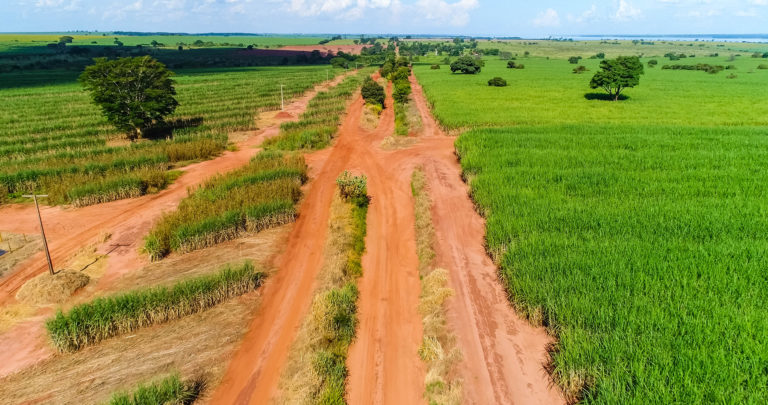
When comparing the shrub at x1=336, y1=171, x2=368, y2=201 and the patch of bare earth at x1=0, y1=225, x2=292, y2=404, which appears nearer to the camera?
the patch of bare earth at x1=0, y1=225, x2=292, y2=404

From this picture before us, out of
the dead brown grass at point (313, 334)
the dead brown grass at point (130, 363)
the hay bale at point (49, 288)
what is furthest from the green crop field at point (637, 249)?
the hay bale at point (49, 288)

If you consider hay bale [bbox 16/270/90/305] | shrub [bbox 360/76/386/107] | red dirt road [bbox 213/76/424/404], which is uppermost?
shrub [bbox 360/76/386/107]

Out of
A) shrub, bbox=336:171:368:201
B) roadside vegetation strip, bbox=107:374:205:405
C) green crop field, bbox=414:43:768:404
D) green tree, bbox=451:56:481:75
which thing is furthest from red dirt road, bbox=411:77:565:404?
green tree, bbox=451:56:481:75

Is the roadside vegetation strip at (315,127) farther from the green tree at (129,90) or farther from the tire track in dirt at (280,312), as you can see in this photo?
the green tree at (129,90)

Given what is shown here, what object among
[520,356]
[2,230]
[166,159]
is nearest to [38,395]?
[520,356]

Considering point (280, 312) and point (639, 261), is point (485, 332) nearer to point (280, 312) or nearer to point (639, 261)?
point (639, 261)

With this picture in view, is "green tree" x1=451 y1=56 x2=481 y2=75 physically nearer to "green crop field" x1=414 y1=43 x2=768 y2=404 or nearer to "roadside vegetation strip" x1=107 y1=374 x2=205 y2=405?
"green crop field" x1=414 y1=43 x2=768 y2=404

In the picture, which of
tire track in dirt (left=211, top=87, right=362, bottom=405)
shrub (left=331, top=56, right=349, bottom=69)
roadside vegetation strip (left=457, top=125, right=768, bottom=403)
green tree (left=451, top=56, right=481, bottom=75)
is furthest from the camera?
shrub (left=331, top=56, right=349, bottom=69)
